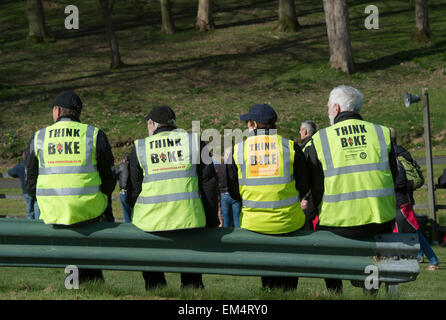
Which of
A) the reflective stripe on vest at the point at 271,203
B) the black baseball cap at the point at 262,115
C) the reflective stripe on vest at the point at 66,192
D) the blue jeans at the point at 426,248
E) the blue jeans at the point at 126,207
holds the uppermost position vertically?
the black baseball cap at the point at 262,115

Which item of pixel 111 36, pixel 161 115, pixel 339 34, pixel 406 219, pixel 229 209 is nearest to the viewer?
pixel 161 115

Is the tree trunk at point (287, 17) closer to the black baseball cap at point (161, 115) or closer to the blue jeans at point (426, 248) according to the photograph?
the blue jeans at point (426, 248)

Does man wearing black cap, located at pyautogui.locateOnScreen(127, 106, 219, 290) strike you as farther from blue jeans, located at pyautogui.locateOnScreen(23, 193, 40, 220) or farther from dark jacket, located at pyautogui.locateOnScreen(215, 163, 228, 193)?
blue jeans, located at pyautogui.locateOnScreen(23, 193, 40, 220)

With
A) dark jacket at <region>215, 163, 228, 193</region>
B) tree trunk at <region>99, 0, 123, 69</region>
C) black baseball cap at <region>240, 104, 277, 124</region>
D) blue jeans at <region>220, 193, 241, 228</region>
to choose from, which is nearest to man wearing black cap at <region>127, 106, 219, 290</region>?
black baseball cap at <region>240, 104, 277, 124</region>

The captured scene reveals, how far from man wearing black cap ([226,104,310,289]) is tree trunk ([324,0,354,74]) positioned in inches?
881

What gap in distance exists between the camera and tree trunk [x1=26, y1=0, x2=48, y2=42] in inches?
1367

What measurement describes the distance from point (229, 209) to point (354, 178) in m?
6.95

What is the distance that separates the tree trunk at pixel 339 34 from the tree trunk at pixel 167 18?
11.1 meters

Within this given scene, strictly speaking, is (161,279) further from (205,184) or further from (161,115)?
(161,115)

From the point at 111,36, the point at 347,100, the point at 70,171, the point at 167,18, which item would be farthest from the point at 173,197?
the point at 167,18

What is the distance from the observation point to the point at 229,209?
1236 centimetres

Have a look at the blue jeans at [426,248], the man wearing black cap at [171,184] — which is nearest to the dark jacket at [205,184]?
the man wearing black cap at [171,184]

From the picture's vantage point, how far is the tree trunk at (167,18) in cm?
3544
